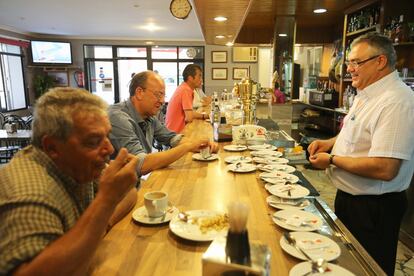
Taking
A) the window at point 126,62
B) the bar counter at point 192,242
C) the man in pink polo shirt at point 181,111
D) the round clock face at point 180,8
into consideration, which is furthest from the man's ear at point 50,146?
the window at point 126,62

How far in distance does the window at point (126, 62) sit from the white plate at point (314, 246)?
408 inches

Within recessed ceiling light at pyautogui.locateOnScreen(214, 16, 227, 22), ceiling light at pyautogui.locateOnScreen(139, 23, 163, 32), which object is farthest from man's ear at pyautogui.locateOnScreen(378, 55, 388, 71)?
ceiling light at pyautogui.locateOnScreen(139, 23, 163, 32)

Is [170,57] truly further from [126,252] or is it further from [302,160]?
[126,252]

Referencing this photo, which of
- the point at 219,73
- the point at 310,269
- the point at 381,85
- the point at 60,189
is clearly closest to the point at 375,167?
the point at 381,85

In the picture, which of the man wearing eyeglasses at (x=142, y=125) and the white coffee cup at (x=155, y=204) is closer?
the white coffee cup at (x=155, y=204)

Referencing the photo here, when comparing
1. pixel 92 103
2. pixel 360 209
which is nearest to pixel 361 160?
pixel 360 209

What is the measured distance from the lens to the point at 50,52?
10.3m

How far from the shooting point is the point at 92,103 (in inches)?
36.9

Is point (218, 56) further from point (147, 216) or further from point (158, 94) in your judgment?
point (147, 216)

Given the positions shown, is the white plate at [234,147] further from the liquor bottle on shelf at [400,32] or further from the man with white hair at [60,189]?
the liquor bottle on shelf at [400,32]

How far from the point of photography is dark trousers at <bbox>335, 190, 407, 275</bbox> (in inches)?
68.5

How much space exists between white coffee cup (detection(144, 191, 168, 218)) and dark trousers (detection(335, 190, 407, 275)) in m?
1.15

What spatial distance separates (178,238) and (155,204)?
6.8 inches

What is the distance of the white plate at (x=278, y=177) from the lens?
1.58 meters
